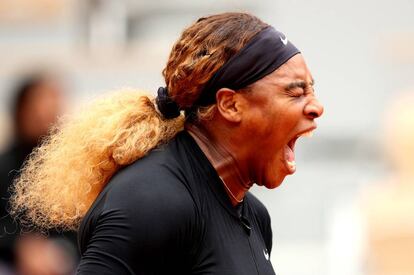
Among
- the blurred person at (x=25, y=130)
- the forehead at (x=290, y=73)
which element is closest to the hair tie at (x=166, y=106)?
the forehead at (x=290, y=73)

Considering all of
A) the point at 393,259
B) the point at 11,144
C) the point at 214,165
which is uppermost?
the point at 214,165

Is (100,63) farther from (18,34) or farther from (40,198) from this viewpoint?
(40,198)

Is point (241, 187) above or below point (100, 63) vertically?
above

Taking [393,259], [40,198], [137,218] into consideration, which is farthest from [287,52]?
[393,259]

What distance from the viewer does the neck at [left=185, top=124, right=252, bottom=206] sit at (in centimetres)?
270

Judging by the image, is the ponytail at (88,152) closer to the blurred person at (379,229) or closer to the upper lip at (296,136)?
the upper lip at (296,136)

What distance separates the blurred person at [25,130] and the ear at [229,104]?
1849mm

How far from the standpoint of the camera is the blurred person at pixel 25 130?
436cm

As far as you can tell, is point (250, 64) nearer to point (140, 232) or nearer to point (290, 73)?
point (290, 73)

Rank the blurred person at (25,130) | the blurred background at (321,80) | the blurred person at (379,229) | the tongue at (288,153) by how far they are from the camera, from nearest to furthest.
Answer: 1. the tongue at (288,153)
2. the blurred person at (25,130)
3. the blurred person at (379,229)
4. the blurred background at (321,80)

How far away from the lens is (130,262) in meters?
2.41

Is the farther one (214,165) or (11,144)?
(11,144)

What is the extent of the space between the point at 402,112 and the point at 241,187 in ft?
17.1

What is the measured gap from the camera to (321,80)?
27.5 ft
